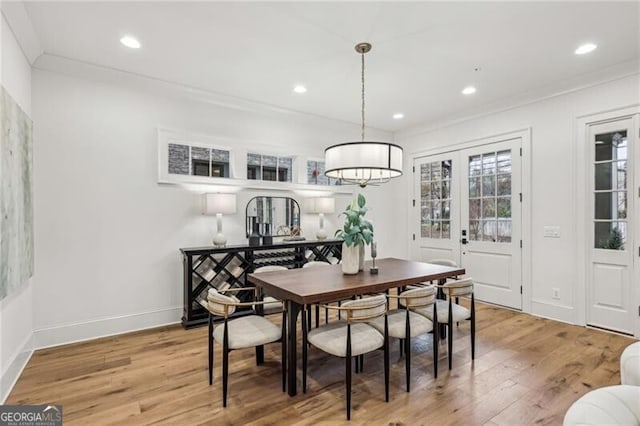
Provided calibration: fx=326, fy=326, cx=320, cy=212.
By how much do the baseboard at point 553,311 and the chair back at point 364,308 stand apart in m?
3.01

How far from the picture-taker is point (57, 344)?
329 cm

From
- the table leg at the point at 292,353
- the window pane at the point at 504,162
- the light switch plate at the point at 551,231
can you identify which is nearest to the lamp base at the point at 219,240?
the table leg at the point at 292,353

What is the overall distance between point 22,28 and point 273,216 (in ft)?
10.2

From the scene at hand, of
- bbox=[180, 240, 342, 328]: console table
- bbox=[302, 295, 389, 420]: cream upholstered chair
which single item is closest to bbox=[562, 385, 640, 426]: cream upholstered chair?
bbox=[302, 295, 389, 420]: cream upholstered chair

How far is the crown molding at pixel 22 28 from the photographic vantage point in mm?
2389

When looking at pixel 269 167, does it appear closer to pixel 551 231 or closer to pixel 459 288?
pixel 459 288

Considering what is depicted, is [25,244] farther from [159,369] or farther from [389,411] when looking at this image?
[389,411]

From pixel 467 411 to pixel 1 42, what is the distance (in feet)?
13.8

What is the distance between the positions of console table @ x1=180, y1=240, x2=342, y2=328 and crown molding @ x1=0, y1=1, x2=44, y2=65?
7.62 feet

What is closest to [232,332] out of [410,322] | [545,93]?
[410,322]

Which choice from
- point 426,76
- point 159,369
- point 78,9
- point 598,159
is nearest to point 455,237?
point 598,159

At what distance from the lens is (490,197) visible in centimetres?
471

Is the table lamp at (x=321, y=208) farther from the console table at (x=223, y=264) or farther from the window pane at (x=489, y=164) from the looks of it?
the window pane at (x=489, y=164)

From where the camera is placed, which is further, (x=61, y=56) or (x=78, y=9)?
(x=61, y=56)
